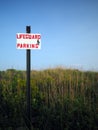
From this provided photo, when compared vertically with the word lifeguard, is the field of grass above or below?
below

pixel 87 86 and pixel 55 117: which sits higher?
pixel 87 86

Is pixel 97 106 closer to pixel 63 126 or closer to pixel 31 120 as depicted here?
pixel 63 126

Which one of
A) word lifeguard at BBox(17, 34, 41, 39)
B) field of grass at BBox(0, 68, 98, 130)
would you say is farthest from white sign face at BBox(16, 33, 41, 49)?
field of grass at BBox(0, 68, 98, 130)

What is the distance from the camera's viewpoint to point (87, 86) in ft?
21.3

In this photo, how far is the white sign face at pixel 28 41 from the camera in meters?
4.25

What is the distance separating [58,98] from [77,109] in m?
0.79

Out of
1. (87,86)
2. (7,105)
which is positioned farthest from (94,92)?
(7,105)

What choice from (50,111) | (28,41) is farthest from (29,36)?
(50,111)

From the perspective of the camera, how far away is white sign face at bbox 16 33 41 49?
4.25m

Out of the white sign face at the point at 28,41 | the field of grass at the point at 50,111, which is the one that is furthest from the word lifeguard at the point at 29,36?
the field of grass at the point at 50,111

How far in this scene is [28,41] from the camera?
427 cm

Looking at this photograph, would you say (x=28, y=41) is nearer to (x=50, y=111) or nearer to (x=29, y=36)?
(x=29, y=36)

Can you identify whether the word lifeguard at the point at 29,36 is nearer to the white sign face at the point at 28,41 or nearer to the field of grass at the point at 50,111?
the white sign face at the point at 28,41

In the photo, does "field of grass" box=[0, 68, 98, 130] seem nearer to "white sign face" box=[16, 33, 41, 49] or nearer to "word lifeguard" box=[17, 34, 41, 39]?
"white sign face" box=[16, 33, 41, 49]
